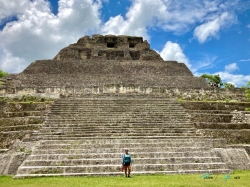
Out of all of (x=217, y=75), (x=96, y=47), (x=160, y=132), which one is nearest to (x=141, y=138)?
(x=160, y=132)

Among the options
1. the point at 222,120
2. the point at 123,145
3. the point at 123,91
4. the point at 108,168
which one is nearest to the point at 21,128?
the point at 123,145

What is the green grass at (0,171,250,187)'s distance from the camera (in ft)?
23.7

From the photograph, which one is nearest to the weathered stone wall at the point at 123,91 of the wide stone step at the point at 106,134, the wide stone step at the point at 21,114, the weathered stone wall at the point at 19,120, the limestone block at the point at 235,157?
the weathered stone wall at the point at 19,120

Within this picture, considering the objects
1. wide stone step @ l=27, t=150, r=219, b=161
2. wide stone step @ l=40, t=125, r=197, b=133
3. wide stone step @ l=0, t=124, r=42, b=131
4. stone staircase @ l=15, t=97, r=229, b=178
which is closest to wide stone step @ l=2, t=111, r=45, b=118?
stone staircase @ l=15, t=97, r=229, b=178

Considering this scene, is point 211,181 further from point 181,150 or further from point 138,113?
point 138,113

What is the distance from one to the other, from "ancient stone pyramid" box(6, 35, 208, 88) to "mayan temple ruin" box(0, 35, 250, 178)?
14cm

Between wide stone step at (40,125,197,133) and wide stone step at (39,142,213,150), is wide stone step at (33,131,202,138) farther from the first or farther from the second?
wide stone step at (39,142,213,150)

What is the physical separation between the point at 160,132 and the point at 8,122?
6539 mm

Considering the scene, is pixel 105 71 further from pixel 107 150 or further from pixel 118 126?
pixel 107 150

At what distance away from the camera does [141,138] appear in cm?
1134

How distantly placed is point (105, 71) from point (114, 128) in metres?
11.5

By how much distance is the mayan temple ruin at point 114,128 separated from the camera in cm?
949

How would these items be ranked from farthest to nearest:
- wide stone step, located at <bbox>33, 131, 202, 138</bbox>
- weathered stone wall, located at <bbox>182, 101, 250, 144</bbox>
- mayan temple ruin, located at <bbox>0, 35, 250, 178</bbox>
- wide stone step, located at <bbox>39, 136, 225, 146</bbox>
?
weathered stone wall, located at <bbox>182, 101, 250, 144</bbox> < wide stone step, located at <bbox>33, 131, 202, 138</bbox> < wide stone step, located at <bbox>39, 136, 225, 146</bbox> < mayan temple ruin, located at <bbox>0, 35, 250, 178</bbox>

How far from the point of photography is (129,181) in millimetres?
7828
